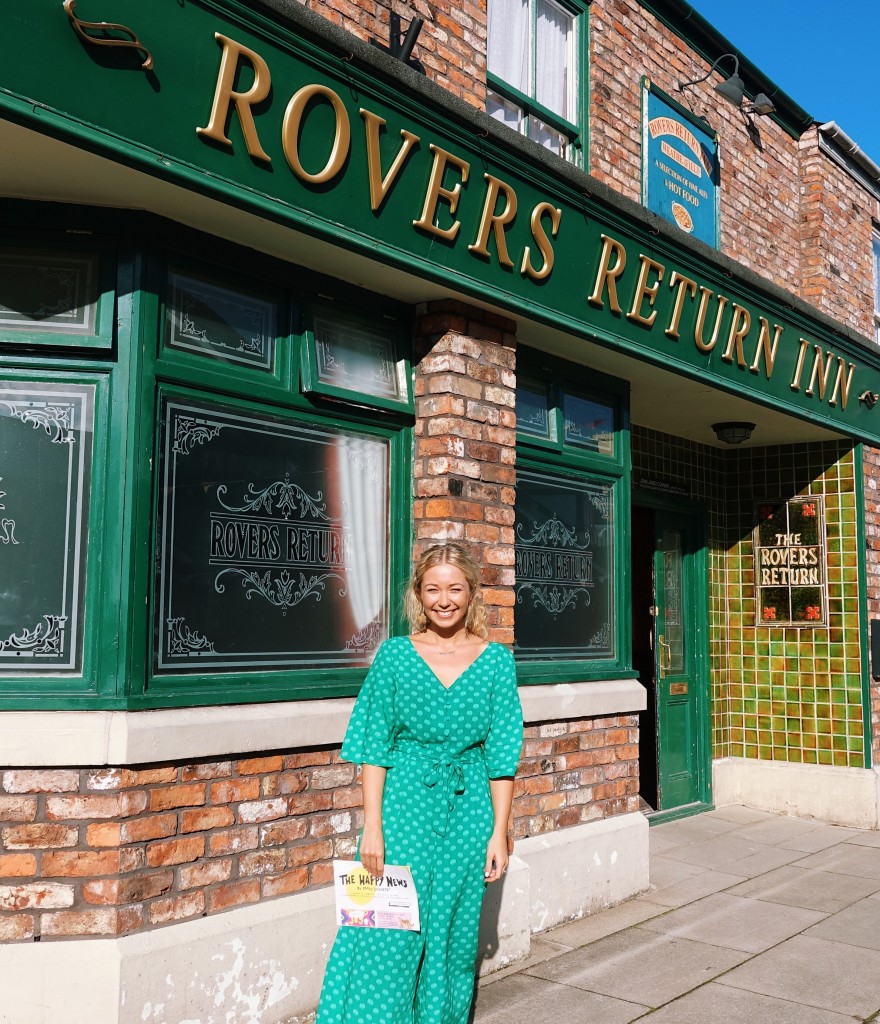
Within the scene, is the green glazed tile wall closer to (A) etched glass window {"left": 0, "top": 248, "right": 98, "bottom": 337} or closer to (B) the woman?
(B) the woman

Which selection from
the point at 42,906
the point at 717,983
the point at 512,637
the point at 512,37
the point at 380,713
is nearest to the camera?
the point at 380,713

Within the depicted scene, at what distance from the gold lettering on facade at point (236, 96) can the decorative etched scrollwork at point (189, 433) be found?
1.02 meters

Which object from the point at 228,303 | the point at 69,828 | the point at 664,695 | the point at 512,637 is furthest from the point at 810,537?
the point at 69,828

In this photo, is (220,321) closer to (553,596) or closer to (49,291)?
(49,291)

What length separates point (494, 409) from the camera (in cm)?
508

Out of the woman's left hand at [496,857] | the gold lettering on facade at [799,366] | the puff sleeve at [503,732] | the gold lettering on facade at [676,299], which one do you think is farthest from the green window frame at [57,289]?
the gold lettering on facade at [799,366]

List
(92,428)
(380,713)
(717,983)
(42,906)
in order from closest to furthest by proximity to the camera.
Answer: (380,713) → (42,906) → (92,428) → (717,983)

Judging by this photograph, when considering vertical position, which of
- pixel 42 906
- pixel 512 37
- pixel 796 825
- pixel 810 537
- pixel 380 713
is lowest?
pixel 796 825

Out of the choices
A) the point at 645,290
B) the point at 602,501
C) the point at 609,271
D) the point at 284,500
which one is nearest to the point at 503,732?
the point at 284,500

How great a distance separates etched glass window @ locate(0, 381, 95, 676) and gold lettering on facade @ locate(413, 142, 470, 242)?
1.68 metres

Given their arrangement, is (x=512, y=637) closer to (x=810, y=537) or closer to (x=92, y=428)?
(x=92, y=428)

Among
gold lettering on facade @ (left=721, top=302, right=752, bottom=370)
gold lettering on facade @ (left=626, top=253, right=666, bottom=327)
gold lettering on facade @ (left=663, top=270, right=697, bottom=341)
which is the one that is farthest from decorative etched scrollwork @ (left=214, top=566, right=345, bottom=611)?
gold lettering on facade @ (left=721, top=302, right=752, bottom=370)

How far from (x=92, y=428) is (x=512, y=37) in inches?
150

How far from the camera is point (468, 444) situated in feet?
16.0
